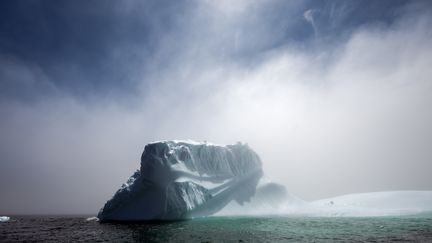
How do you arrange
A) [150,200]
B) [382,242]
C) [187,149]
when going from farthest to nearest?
[187,149]
[150,200]
[382,242]

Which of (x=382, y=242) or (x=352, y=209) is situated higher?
(x=352, y=209)

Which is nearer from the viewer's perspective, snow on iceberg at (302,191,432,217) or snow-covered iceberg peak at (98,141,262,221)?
snow-covered iceberg peak at (98,141,262,221)

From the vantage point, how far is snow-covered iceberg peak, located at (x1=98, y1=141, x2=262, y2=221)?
111ft

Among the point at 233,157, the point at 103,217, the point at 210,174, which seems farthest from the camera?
the point at 233,157

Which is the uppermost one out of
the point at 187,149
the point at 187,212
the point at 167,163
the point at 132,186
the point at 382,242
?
the point at 187,149

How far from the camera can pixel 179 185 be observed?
34.6 metres

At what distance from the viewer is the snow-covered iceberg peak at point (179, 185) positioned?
33.8 meters

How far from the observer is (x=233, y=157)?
152 ft

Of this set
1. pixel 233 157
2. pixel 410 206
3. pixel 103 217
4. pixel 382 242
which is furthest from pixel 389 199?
pixel 103 217

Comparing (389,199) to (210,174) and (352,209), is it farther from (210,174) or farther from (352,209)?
(210,174)

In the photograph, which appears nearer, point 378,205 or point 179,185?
point 179,185

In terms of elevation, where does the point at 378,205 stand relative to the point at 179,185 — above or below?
below

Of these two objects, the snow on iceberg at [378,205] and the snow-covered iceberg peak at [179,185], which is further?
the snow on iceberg at [378,205]

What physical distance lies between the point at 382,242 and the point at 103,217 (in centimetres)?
3255
